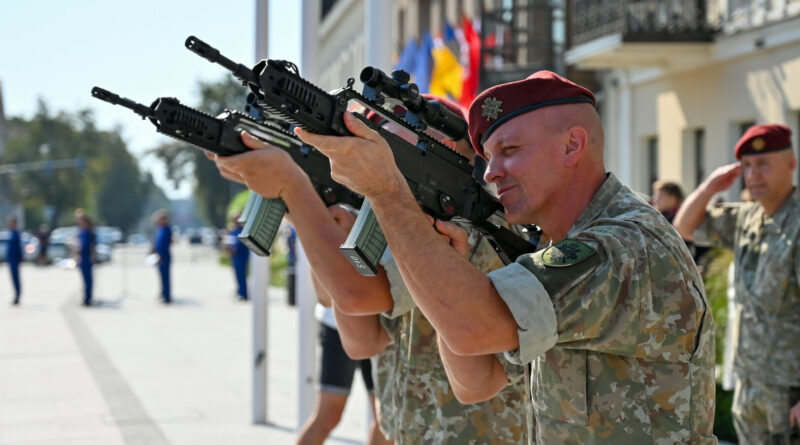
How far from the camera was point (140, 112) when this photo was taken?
3.23 meters

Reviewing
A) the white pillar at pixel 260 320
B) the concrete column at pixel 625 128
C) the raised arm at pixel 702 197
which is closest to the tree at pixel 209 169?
the concrete column at pixel 625 128

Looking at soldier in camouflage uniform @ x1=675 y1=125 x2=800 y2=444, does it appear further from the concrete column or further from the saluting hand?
the concrete column

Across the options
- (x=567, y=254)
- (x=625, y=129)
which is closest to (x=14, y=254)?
(x=625, y=129)

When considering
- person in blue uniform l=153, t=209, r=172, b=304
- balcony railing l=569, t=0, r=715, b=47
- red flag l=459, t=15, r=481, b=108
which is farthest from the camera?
person in blue uniform l=153, t=209, r=172, b=304

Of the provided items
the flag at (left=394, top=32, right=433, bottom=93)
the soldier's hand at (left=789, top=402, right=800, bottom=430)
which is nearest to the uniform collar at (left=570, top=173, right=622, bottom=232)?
the soldier's hand at (left=789, top=402, right=800, bottom=430)

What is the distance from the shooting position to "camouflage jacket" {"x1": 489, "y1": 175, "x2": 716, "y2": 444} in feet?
6.87

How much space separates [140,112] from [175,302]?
778 inches

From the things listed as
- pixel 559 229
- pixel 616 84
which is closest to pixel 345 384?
pixel 559 229

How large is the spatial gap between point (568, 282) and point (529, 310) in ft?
0.33

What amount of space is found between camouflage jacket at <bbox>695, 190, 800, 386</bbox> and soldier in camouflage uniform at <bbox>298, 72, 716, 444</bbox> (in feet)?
8.72

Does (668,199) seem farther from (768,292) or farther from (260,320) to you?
(768,292)

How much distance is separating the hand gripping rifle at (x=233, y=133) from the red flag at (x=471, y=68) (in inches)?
695

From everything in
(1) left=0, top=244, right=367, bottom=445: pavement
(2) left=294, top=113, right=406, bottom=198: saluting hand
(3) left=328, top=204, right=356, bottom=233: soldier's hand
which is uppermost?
(2) left=294, top=113, right=406, bottom=198: saluting hand

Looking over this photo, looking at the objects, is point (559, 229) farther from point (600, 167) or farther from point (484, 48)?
point (484, 48)
